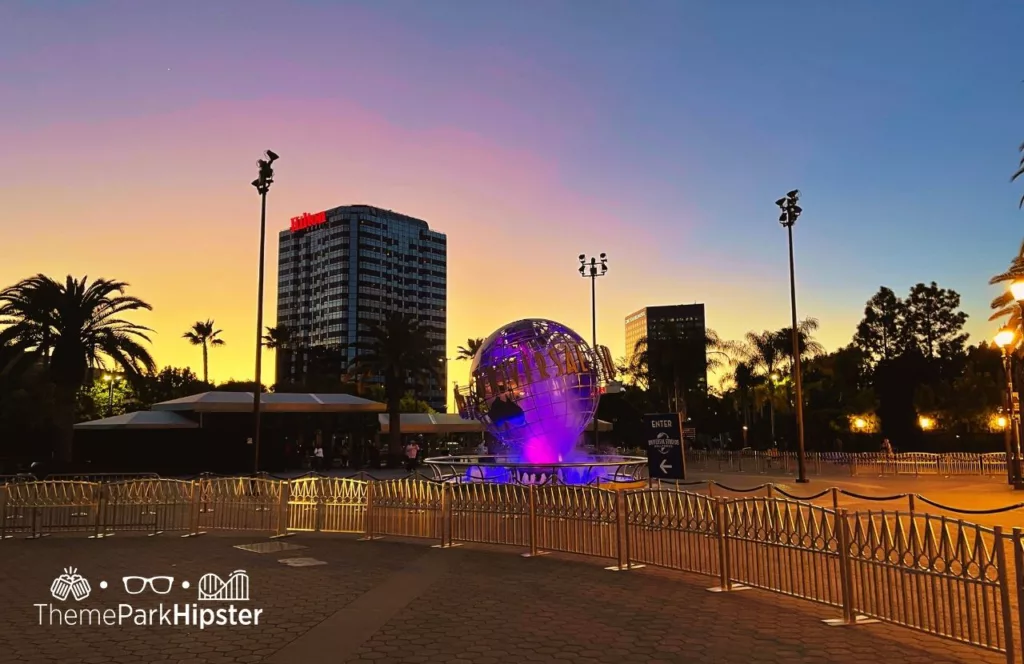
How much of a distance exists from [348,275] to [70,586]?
460 ft

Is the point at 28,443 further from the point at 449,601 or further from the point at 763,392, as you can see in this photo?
the point at 763,392

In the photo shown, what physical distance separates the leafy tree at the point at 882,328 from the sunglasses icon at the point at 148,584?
209 ft

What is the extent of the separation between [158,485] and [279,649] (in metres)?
9.31

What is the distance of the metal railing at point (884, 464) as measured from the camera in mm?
28906

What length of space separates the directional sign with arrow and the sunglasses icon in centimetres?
1280

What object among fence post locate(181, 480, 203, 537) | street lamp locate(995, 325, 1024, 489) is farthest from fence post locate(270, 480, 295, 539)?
street lamp locate(995, 325, 1024, 489)

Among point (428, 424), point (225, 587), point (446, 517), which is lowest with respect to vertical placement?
point (225, 587)

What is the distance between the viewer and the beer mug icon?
29.6 feet

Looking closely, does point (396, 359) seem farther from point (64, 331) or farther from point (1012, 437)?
point (1012, 437)

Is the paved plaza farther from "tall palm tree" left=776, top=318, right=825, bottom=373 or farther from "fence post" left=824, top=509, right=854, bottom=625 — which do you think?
"tall palm tree" left=776, top=318, right=825, bottom=373

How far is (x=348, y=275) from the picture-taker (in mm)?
146250

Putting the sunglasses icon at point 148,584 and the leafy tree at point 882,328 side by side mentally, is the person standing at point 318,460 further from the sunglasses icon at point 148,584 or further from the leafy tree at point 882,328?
the leafy tree at point 882,328

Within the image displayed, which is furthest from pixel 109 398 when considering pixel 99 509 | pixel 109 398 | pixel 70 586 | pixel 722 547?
pixel 722 547

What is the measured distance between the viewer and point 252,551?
12.3 metres
